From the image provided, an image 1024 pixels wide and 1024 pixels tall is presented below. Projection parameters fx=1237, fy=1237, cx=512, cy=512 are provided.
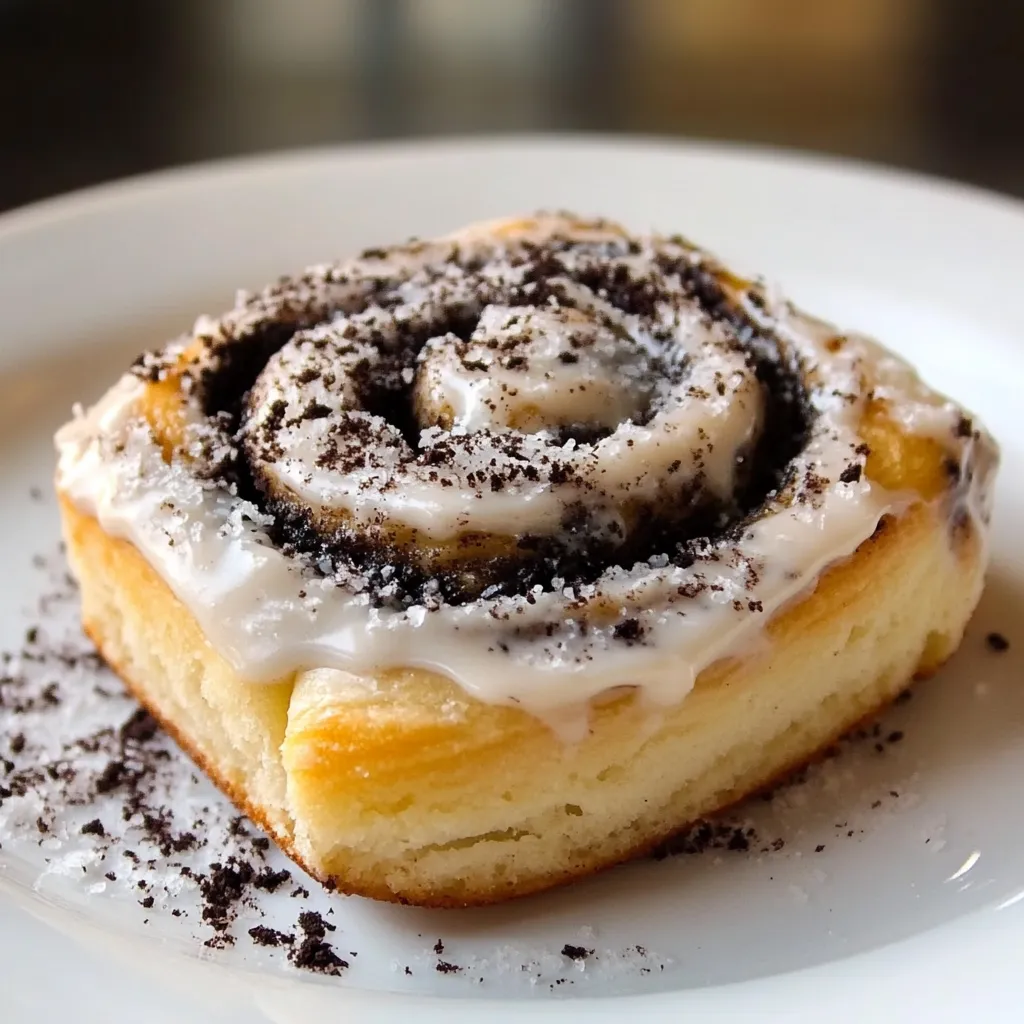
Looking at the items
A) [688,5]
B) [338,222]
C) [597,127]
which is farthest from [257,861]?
[688,5]

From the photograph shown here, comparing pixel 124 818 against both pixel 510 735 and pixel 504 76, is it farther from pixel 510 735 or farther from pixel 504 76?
pixel 504 76

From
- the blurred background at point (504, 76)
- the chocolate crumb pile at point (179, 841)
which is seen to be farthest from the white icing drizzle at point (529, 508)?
the blurred background at point (504, 76)

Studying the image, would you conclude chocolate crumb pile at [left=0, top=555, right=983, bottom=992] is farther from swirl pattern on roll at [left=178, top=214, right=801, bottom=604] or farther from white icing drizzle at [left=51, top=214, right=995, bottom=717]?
swirl pattern on roll at [left=178, top=214, right=801, bottom=604]

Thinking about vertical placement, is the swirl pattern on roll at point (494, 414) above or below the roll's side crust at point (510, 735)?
above

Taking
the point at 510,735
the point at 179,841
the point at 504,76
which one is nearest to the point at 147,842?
the point at 179,841

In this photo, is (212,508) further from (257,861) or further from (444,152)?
(444,152)

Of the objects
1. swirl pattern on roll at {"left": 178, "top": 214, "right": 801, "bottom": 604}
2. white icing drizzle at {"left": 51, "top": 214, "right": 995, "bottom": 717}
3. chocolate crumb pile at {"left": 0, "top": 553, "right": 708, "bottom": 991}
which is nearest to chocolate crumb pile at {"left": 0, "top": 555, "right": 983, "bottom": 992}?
chocolate crumb pile at {"left": 0, "top": 553, "right": 708, "bottom": 991}

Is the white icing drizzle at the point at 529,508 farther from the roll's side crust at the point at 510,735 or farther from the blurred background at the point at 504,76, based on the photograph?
the blurred background at the point at 504,76

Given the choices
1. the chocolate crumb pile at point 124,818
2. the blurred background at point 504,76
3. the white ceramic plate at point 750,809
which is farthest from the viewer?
the blurred background at point 504,76
